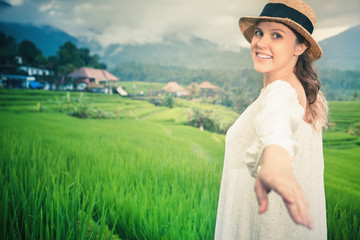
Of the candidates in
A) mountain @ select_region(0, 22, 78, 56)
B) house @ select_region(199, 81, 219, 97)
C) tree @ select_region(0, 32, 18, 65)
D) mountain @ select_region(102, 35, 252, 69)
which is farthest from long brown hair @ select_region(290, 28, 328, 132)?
tree @ select_region(0, 32, 18, 65)

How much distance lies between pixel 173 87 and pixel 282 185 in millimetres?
3457

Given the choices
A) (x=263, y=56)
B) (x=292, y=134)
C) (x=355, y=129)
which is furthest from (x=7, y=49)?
(x=355, y=129)

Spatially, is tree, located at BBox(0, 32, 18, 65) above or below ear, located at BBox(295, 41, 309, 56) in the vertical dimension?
above

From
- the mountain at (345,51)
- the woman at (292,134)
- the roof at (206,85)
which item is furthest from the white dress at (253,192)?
the roof at (206,85)

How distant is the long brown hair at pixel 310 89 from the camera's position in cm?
57

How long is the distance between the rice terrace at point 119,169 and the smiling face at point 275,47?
70 centimetres

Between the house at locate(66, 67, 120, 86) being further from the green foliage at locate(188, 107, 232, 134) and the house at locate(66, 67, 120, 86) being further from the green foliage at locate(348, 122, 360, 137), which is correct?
the green foliage at locate(348, 122, 360, 137)

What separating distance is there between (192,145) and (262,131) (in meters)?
2.41

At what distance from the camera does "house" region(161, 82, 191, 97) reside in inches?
141

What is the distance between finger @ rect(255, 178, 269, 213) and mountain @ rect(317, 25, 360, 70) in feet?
5.83

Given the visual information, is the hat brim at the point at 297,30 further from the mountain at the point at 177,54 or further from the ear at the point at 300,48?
the mountain at the point at 177,54

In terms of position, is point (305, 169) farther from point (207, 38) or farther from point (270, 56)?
point (207, 38)

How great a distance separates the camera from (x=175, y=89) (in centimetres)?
368

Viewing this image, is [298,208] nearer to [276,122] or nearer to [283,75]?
[276,122]
